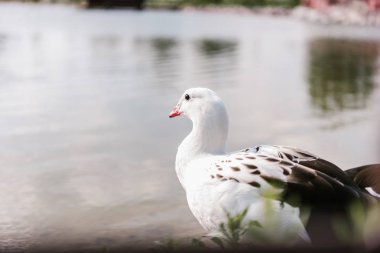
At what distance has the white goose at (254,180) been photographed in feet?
12.2

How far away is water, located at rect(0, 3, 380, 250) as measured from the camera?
568 cm

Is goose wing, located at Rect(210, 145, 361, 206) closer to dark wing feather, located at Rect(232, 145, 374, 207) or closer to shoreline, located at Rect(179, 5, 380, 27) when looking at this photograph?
dark wing feather, located at Rect(232, 145, 374, 207)

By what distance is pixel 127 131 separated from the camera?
9.47m

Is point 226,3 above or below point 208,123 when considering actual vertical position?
below

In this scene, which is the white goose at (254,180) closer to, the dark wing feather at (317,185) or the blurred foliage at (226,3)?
the dark wing feather at (317,185)

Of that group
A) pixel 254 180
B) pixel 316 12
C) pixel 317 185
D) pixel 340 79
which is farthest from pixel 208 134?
pixel 316 12

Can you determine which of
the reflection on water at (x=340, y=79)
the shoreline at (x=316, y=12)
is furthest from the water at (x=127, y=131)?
the shoreline at (x=316, y=12)

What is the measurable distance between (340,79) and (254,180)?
14.2 meters

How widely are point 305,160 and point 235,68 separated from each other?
16.0m

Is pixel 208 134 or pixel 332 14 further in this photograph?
pixel 332 14

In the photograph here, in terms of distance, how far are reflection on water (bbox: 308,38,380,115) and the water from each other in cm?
4

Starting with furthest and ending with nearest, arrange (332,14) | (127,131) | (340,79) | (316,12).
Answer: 1. (316,12)
2. (332,14)
3. (340,79)
4. (127,131)

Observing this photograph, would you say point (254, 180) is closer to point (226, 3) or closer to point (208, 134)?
point (208, 134)

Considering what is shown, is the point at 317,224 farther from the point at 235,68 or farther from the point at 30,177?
the point at 235,68
